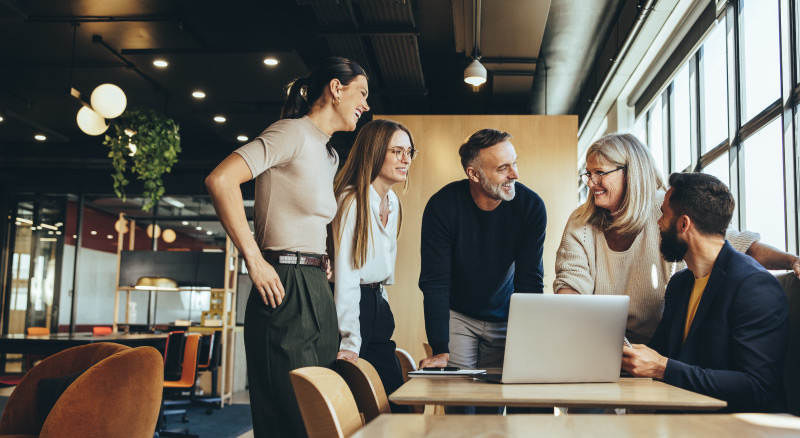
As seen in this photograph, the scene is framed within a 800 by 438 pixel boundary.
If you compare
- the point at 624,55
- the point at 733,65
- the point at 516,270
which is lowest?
the point at 516,270

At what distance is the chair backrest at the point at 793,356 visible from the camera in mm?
2111

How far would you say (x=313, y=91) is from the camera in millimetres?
2207

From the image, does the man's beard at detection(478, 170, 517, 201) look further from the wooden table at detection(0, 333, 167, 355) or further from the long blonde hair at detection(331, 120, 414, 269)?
the wooden table at detection(0, 333, 167, 355)

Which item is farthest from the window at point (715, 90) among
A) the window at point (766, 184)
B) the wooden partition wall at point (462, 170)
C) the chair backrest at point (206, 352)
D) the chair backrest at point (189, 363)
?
the chair backrest at point (206, 352)

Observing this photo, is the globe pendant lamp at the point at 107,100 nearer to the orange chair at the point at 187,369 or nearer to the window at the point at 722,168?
the orange chair at the point at 187,369

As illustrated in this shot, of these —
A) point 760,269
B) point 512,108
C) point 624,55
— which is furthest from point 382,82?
point 760,269

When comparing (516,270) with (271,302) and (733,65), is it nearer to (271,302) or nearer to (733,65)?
(271,302)

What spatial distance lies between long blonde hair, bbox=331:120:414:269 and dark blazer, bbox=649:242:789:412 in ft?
3.41

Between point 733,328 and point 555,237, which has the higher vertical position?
point 555,237

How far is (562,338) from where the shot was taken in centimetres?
183

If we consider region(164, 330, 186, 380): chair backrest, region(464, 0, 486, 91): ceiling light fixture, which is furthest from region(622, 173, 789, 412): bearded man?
region(164, 330, 186, 380): chair backrest

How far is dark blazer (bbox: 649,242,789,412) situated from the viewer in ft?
6.20

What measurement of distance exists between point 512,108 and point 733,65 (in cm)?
380

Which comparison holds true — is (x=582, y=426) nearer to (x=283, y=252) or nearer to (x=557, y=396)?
(x=557, y=396)
